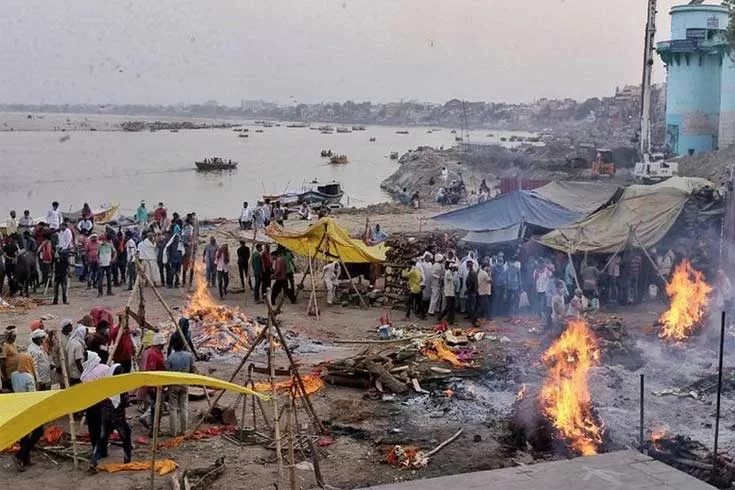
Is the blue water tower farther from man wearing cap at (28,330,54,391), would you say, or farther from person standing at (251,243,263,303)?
man wearing cap at (28,330,54,391)

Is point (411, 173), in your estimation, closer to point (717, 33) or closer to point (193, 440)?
point (717, 33)

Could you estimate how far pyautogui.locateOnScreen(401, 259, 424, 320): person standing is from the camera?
17688 millimetres

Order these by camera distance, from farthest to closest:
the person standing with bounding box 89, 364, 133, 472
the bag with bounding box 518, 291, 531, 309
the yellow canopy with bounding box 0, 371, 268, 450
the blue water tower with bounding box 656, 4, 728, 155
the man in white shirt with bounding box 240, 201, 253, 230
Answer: the blue water tower with bounding box 656, 4, 728, 155 → the man in white shirt with bounding box 240, 201, 253, 230 → the bag with bounding box 518, 291, 531, 309 → the person standing with bounding box 89, 364, 133, 472 → the yellow canopy with bounding box 0, 371, 268, 450

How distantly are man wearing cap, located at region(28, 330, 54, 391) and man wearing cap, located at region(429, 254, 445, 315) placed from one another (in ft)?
28.8

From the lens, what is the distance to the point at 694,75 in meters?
50.8

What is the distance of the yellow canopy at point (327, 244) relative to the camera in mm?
19500

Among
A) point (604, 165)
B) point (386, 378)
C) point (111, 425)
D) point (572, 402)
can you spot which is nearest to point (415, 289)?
point (386, 378)

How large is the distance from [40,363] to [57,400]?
493 cm

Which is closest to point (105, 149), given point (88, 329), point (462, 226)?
point (462, 226)

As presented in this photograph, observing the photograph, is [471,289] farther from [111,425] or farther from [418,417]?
[111,425]

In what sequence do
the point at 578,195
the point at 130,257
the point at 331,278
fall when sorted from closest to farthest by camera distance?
the point at 331,278 < the point at 130,257 < the point at 578,195

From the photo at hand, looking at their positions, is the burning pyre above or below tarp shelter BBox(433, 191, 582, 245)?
below

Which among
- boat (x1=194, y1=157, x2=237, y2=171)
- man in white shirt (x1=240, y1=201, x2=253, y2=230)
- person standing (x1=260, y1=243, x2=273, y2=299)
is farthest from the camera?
boat (x1=194, y1=157, x2=237, y2=171)

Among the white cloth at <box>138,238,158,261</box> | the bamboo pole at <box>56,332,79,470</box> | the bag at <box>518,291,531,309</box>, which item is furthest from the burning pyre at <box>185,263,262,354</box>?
the bag at <box>518,291,531,309</box>
